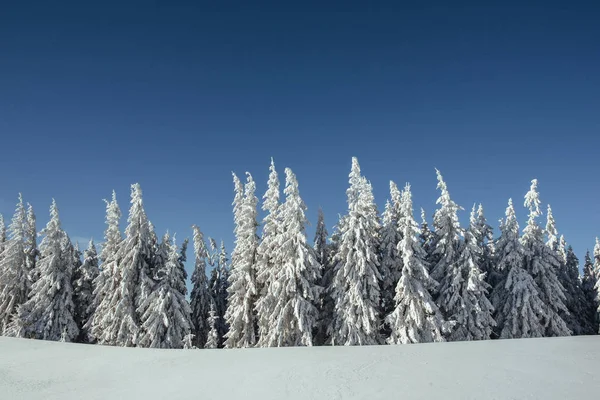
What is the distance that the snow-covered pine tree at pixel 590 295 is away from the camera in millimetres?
43506

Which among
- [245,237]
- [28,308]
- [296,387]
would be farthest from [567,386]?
[28,308]

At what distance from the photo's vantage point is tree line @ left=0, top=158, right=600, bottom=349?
30.7 meters

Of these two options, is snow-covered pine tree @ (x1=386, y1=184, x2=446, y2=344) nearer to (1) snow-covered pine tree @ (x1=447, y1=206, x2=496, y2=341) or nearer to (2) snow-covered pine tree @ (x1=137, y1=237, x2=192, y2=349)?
(1) snow-covered pine tree @ (x1=447, y1=206, x2=496, y2=341)

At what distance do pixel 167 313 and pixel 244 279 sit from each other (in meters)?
6.98

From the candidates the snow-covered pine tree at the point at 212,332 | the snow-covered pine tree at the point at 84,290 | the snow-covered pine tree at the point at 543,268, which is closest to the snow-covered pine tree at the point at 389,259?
the snow-covered pine tree at the point at 543,268

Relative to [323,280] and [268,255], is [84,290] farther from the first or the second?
[323,280]

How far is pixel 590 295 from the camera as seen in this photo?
4631cm

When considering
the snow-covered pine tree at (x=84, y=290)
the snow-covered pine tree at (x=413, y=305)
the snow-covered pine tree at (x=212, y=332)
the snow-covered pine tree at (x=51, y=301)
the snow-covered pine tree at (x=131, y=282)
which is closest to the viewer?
the snow-covered pine tree at (x=413, y=305)

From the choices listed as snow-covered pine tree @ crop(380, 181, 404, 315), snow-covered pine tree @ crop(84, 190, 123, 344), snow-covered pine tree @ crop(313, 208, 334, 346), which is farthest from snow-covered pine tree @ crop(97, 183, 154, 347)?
snow-covered pine tree @ crop(380, 181, 404, 315)

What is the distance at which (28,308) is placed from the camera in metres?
38.8

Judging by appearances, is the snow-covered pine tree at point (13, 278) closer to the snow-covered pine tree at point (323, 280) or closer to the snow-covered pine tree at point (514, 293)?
the snow-covered pine tree at point (323, 280)

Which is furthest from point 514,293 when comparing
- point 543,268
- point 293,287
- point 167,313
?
point 167,313

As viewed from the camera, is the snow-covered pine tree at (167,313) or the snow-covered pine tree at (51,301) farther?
the snow-covered pine tree at (51,301)

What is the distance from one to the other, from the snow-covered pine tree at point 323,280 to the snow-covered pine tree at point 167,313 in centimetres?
1093
